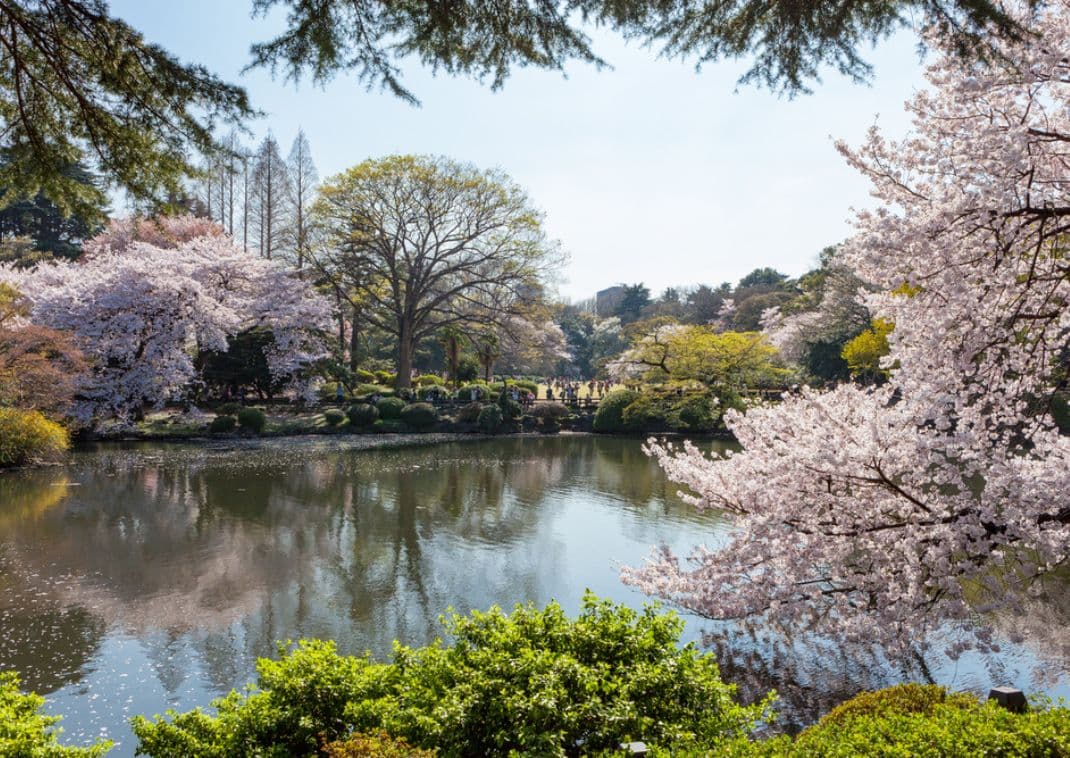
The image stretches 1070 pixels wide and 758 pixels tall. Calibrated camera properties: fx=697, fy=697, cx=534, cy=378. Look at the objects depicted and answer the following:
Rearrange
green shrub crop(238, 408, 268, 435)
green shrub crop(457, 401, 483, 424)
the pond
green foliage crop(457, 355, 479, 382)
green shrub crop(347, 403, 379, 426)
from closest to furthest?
the pond < green shrub crop(238, 408, 268, 435) < green shrub crop(347, 403, 379, 426) < green shrub crop(457, 401, 483, 424) < green foliage crop(457, 355, 479, 382)

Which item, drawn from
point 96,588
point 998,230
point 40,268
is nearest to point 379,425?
point 40,268

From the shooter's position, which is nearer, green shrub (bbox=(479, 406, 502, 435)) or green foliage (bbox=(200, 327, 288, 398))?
green foliage (bbox=(200, 327, 288, 398))

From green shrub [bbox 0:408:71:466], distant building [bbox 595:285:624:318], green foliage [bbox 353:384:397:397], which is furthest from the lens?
distant building [bbox 595:285:624:318]

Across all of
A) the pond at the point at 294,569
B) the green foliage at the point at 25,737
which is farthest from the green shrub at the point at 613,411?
the green foliage at the point at 25,737

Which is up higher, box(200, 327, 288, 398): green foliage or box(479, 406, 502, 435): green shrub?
box(200, 327, 288, 398): green foliage

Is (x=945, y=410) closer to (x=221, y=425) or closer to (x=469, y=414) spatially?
(x=221, y=425)

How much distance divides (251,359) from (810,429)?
22968 mm

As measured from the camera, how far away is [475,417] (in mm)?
25312

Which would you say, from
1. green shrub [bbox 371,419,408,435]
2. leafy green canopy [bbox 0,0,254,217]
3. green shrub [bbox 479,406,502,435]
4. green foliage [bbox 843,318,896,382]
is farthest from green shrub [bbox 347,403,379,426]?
leafy green canopy [bbox 0,0,254,217]

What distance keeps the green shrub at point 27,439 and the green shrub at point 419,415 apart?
10.6 metres

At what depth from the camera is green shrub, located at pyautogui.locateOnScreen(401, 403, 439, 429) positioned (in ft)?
80.5

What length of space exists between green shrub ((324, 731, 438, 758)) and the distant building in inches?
2462

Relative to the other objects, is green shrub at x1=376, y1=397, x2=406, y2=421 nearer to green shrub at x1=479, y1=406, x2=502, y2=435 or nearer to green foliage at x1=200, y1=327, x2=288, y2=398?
green shrub at x1=479, y1=406, x2=502, y2=435

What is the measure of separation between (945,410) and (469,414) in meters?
21.1
